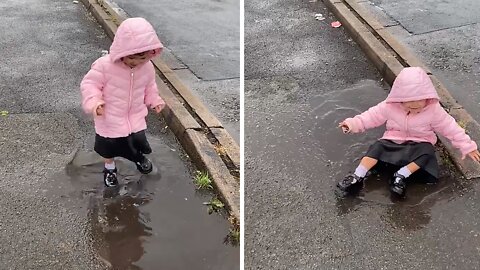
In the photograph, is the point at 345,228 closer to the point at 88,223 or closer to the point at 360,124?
the point at 360,124

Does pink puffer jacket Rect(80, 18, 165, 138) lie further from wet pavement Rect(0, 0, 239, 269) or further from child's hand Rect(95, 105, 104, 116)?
wet pavement Rect(0, 0, 239, 269)

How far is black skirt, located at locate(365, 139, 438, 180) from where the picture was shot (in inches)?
158

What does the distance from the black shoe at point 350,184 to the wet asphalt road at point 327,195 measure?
65 mm

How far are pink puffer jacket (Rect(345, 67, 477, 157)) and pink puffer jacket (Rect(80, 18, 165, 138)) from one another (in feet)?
4.55

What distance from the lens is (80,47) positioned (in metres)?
6.66

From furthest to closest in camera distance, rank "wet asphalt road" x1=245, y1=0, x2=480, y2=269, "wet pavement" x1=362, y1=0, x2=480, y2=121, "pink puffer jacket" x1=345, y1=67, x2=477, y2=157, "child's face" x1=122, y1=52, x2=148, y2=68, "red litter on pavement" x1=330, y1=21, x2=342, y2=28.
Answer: "red litter on pavement" x1=330, y1=21, x2=342, y2=28
"wet pavement" x1=362, y1=0, x2=480, y2=121
"pink puffer jacket" x1=345, y1=67, x2=477, y2=157
"child's face" x1=122, y1=52, x2=148, y2=68
"wet asphalt road" x1=245, y1=0, x2=480, y2=269

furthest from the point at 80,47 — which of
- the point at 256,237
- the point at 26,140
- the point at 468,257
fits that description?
the point at 468,257

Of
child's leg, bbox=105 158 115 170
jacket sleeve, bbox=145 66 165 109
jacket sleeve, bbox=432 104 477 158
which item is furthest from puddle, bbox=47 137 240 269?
jacket sleeve, bbox=432 104 477 158

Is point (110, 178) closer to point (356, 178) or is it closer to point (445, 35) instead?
point (356, 178)

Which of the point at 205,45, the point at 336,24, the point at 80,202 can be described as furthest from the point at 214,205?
the point at 336,24

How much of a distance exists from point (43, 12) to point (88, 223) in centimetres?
488

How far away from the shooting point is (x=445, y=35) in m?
6.25

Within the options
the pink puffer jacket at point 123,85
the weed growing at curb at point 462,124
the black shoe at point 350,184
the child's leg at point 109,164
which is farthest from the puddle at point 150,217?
the weed growing at curb at point 462,124

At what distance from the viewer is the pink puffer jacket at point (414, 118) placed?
3.99m
